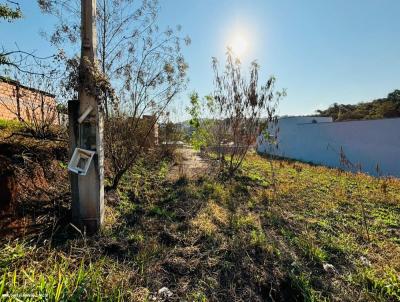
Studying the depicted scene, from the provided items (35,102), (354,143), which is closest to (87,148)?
(35,102)

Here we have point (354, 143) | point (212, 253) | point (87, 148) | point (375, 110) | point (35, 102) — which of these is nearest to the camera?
point (212, 253)

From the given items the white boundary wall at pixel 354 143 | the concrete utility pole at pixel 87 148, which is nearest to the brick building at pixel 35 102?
the concrete utility pole at pixel 87 148

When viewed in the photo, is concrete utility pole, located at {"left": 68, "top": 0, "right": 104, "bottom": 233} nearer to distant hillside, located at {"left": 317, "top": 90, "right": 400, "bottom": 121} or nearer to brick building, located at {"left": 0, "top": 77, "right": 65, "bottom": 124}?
brick building, located at {"left": 0, "top": 77, "right": 65, "bottom": 124}

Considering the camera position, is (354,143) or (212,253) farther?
(354,143)

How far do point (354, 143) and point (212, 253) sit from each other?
15605mm

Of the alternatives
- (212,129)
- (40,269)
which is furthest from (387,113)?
(40,269)

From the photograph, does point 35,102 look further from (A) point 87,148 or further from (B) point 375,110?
(B) point 375,110

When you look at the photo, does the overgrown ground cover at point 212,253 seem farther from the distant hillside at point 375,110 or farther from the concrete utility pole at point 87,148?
the distant hillside at point 375,110

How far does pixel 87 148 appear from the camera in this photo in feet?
10.1

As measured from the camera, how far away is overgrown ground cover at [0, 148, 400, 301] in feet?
7.39

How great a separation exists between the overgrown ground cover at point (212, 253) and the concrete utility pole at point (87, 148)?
26 centimetres

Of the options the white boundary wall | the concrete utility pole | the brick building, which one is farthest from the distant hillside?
the concrete utility pole

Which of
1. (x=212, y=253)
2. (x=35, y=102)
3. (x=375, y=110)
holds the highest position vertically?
(x=375, y=110)

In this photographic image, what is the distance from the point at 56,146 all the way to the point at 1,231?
181 centimetres
